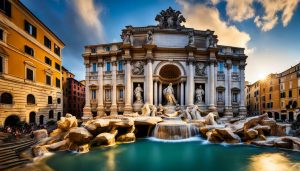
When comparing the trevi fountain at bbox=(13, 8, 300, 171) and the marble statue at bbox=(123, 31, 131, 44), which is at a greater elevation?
the marble statue at bbox=(123, 31, 131, 44)

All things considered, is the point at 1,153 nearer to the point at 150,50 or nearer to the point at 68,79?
the point at 150,50

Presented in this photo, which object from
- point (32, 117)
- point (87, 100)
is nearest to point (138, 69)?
point (87, 100)

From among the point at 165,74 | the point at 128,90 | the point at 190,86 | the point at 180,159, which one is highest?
the point at 165,74

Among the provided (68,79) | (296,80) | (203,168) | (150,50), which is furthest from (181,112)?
(68,79)

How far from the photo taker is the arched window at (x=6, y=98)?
13.5 m

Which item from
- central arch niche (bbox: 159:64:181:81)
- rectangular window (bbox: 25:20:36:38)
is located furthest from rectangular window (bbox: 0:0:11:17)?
central arch niche (bbox: 159:64:181:81)

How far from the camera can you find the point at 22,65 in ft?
52.1

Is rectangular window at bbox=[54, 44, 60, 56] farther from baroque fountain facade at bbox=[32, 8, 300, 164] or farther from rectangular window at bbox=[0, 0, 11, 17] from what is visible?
rectangular window at bbox=[0, 0, 11, 17]

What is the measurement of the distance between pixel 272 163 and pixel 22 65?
21607 mm

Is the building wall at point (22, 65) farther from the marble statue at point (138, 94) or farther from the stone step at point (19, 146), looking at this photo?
the marble statue at point (138, 94)

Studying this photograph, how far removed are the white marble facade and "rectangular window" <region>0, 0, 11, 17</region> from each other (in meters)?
9.21

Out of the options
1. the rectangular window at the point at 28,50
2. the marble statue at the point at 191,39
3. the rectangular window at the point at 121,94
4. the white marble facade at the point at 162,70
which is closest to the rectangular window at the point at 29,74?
the rectangular window at the point at 28,50

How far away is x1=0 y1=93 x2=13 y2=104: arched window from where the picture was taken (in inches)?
533

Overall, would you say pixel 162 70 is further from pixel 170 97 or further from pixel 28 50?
pixel 28 50
